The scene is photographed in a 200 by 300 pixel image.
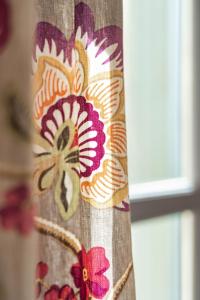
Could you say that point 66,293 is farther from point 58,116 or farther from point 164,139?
point 164,139

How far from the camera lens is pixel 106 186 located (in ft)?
→ 2.18

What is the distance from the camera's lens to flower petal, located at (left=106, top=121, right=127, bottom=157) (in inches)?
26.2

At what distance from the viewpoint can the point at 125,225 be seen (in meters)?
0.68

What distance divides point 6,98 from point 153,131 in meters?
0.74

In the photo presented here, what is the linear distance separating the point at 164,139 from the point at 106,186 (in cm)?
50

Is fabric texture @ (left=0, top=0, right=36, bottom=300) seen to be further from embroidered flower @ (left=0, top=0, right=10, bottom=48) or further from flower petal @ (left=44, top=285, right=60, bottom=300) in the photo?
flower petal @ (left=44, top=285, right=60, bottom=300)

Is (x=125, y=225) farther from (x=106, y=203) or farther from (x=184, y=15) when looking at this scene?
(x=184, y=15)

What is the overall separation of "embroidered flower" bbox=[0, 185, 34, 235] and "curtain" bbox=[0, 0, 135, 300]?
14mm

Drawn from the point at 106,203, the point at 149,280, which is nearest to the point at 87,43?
the point at 106,203

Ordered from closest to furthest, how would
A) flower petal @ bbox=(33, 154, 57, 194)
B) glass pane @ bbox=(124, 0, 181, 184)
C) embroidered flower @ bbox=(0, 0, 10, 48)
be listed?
embroidered flower @ bbox=(0, 0, 10, 48) → flower petal @ bbox=(33, 154, 57, 194) → glass pane @ bbox=(124, 0, 181, 184)

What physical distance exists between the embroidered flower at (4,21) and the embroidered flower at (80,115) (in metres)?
0.19

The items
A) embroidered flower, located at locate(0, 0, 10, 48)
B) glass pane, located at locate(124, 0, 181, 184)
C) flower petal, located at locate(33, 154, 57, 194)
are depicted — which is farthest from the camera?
glass pane, located at locate(124, 0, 181, 184)

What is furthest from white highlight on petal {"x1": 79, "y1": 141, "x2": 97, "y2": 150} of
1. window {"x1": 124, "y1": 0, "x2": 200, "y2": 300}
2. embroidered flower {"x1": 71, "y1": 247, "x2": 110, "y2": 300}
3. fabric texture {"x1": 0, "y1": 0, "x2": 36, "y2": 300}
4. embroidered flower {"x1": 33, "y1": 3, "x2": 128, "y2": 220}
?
window {"x1": 124, "y1": 0, "x2": 200, "y2": 300}

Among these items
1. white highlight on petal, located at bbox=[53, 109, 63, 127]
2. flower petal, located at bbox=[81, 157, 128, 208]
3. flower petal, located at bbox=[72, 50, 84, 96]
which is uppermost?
flower petal, located at bbox=[72, 50, 84, 96]
